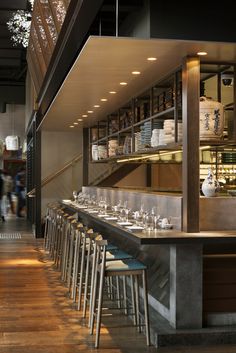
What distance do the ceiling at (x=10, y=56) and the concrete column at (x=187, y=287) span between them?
8.92 metres

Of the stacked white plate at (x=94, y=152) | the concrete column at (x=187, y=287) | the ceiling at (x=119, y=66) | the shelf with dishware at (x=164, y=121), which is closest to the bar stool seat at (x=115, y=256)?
the concrete column at (x=187, y=287)

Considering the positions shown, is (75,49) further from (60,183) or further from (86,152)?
(60,183)

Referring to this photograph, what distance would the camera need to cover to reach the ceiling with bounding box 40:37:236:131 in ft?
16.9

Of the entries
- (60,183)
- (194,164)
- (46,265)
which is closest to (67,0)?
(194,164)

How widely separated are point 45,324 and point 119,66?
2670mm

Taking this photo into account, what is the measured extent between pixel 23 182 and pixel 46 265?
13.3 meters

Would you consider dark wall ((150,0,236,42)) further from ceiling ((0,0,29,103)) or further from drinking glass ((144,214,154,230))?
ceiling ((0,0,29,103))

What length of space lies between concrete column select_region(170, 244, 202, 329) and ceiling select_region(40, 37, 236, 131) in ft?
5.65

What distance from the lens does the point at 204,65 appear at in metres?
5.84

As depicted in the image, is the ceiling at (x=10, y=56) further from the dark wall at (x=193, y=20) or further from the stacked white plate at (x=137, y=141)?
the dark wall at (x=193, y=20)

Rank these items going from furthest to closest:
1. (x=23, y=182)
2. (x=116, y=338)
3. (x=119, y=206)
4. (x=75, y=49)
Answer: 1. (x=23, y=182)
2. (x=119, y=206)
3. (x=75, y=49)
4. (x=116, y=338)

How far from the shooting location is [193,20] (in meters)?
5.13

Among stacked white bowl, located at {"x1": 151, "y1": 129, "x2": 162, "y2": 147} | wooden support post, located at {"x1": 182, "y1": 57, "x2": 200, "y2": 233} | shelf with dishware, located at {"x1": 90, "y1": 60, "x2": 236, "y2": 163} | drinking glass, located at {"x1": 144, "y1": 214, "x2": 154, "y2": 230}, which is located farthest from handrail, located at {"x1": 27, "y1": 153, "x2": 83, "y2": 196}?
wooden support post, located at {"x1": 182, "y1": 57, "x2": 200, "y2": 233}

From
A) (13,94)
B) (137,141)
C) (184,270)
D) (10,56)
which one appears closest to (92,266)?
(184,270)
